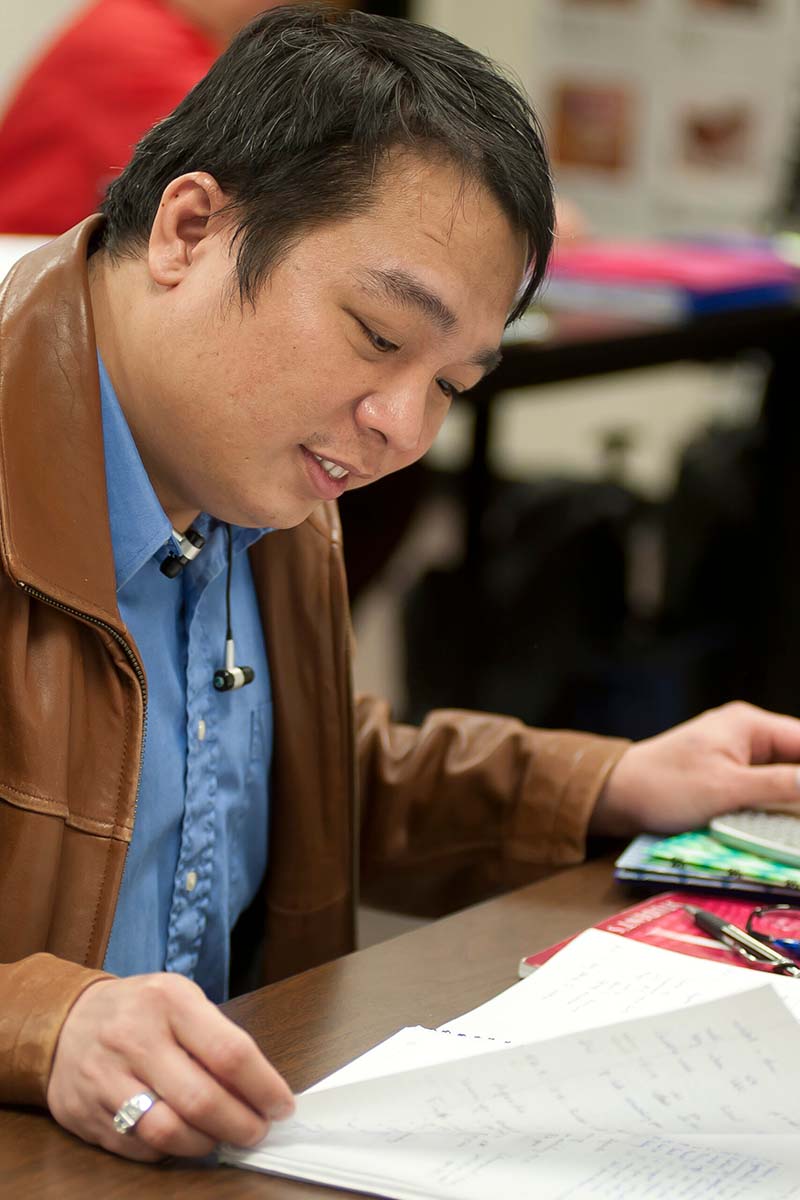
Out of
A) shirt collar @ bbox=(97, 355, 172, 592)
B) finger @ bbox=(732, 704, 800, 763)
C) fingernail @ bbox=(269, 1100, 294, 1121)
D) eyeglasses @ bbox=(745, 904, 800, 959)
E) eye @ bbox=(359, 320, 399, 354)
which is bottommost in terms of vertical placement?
eyeglasses @ bbox=(745, 904, 800, 959)

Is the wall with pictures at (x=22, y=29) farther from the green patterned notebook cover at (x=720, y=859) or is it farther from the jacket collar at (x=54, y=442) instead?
the green patterned notebook cover at (x=720, y=859)

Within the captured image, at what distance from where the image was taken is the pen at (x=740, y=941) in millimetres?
1007

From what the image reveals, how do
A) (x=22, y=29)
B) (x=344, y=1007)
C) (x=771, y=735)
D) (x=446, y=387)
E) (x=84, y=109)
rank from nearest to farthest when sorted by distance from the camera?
(x=344, y=1007)
(x=446, y=387)
(x=771, y=735)
(x=84, y=109)
(x=22, y=29)

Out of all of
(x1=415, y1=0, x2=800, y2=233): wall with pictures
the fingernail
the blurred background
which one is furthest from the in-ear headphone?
(x1=415, y1=0, x2=800, y2=233): wall with pictures

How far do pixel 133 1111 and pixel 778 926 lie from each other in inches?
19.6

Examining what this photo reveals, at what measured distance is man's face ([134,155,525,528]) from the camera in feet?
3.21

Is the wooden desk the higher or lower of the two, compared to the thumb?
lower

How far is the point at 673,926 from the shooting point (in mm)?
1072

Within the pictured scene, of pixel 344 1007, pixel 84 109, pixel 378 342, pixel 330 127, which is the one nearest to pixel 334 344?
pixel 378 342

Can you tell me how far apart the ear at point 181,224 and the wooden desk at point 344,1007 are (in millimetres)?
443

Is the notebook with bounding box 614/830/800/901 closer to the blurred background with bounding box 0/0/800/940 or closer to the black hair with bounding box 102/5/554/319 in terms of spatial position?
the black hair with bounding box 102/5/554/319

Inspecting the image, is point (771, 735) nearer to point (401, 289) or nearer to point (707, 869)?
point (707, 869)

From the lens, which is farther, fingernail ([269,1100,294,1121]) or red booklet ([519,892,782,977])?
red booklet ([519,892,782,977])

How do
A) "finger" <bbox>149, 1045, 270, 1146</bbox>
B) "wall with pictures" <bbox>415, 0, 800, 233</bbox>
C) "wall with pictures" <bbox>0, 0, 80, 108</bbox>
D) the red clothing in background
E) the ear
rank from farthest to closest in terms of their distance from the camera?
"wall with pictures" <bbox>415, 0, 800, 233</bbox> → "wall with pictures" <bbox>0, 0, 80, 108</bbox> → the red clothing in background → the ear → "finger" <bbox>149, 1045, 270, 1146</bbox>
